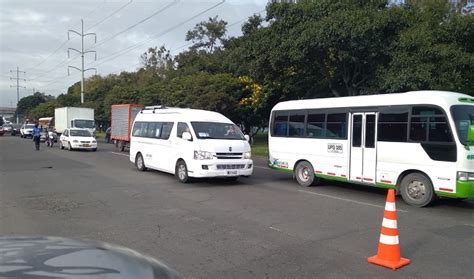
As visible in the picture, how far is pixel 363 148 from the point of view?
38.7 ft

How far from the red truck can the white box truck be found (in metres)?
9.05

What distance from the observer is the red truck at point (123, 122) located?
95.9 ft

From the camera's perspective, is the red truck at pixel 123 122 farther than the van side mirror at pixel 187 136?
Yes

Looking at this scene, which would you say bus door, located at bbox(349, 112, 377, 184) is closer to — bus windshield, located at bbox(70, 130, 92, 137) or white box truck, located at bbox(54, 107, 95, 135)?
bus windshield, located at bbox(70, 130, 92, 137)

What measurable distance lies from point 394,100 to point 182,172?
6.39m

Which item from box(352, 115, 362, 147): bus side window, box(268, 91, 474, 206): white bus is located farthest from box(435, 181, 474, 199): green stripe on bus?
box(352, 115, 362, 147): bus side window

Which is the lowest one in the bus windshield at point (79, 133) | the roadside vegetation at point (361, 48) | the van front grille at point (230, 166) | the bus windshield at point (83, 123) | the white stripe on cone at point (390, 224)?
the white stripe on cone at point (390, 224)

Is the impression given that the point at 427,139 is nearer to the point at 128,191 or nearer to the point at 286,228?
the point at 286,228

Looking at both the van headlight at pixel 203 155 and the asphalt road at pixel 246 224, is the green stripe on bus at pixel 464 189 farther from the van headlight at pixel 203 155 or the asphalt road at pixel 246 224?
the van headlight at pixel 203 155

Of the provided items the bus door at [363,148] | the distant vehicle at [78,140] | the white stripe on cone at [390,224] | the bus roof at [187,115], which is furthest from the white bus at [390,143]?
the distant vehicle at [78,140]

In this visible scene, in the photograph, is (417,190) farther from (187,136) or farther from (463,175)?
(187,136)

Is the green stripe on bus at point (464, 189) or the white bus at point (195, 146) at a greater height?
the white bus at point (195, 146)

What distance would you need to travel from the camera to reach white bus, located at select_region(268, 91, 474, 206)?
983cm

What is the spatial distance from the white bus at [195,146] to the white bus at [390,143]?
1781mm
